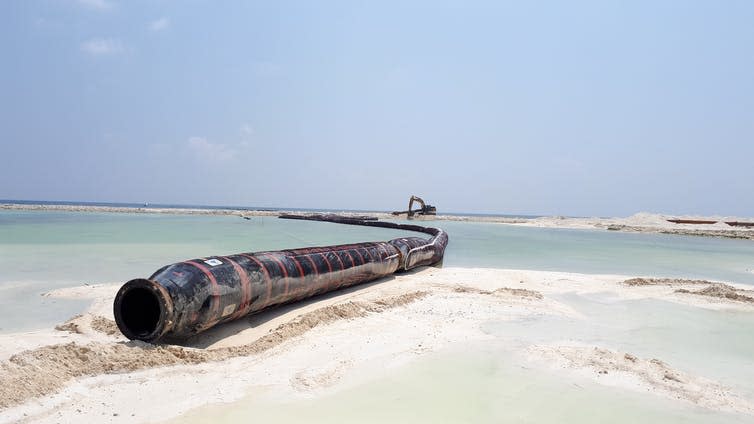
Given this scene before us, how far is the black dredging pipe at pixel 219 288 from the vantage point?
185 inches

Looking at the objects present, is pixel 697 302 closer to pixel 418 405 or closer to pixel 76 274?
pixel 418 405

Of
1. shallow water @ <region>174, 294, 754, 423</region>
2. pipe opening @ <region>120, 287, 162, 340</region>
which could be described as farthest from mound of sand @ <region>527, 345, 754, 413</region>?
pipe opening @ <region>120, 287, 162, 340</region>

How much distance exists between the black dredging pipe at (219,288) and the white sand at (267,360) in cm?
24

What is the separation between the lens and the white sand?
3.54 meters

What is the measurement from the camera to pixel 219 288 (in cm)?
521

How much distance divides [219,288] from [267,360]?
1.11 m

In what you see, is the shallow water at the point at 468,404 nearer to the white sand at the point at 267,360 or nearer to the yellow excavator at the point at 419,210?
the white sand at the point at 267,360

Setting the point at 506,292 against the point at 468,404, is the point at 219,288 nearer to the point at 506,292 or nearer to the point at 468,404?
the point at 468,404

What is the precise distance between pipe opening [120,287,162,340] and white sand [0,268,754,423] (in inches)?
7.3

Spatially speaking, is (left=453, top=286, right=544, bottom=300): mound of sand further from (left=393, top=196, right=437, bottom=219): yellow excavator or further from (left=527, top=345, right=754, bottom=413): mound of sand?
(left=393, top=196, right=437, bottom=219): yellow excavator

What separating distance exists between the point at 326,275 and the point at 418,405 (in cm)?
408

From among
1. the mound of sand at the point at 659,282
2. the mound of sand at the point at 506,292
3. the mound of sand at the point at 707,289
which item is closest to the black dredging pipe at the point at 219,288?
the mound of sand at the point at 506,292

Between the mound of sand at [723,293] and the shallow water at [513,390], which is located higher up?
the mound of sand at [723,293]

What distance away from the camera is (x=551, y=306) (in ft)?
24.4
